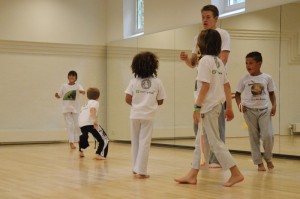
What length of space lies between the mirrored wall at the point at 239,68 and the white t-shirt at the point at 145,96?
287 cm

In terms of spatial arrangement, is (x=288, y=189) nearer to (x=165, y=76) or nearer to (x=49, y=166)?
(x=49, y=166)

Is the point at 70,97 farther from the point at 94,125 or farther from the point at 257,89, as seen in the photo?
the point at 257,89

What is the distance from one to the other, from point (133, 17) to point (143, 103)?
23.0 ft

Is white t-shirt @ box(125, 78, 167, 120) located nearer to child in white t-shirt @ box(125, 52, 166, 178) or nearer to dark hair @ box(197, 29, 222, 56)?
child in white t-shirt @ box(125, 52, 166, 178)

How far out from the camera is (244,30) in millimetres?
8211

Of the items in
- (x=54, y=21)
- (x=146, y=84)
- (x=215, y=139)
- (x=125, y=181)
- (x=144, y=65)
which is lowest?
(x=125, y=181)

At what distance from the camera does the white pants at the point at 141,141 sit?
5207 mm

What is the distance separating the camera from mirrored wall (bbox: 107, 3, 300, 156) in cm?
748

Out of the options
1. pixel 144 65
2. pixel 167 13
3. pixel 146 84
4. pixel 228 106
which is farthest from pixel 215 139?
pixel 167 13

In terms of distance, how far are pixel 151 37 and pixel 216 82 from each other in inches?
240

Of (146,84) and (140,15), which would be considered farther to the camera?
(140,15)

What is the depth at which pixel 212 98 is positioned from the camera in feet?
14.7

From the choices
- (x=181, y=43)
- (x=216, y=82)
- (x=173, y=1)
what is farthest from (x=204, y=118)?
(x=173, y=1)

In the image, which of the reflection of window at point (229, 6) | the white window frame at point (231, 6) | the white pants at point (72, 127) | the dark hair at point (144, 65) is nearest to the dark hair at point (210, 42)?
the dark hair at point (144, 65)
